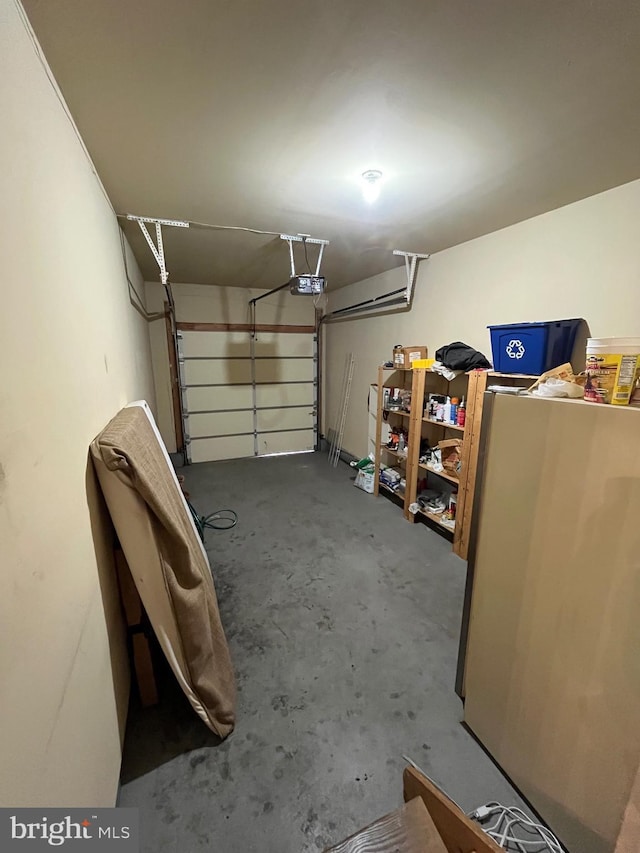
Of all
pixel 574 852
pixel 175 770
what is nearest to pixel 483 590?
pixel 574 852

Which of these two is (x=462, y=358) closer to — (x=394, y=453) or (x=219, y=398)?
(x=394, y=453)

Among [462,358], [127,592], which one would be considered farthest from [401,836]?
[462,358]

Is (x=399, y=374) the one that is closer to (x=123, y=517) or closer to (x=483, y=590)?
(x=483, y=590)

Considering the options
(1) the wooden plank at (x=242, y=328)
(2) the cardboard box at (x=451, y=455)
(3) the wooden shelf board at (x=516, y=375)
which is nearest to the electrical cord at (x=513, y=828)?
(2) the cardboard box at (x=451, y=455)

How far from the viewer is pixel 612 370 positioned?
970 mm

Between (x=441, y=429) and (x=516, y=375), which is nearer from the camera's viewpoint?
(x=516, y=375)

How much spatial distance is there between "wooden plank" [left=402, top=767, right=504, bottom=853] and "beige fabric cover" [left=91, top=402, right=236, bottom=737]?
786 millimetres

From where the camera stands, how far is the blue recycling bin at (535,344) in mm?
2002

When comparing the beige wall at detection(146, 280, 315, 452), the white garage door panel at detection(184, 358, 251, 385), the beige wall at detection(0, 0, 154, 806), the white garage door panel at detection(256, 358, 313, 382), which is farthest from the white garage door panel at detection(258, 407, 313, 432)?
the beige wall at detection(0, 0, 154, 806)

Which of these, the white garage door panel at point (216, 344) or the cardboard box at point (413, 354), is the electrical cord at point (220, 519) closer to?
the cardboard box at point (413, 354)

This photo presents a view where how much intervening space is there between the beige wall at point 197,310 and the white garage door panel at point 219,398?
329mm

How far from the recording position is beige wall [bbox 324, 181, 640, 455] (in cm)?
184

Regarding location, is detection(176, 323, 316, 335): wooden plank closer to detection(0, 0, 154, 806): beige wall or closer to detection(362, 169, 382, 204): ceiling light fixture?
detection(362, 169, 382, 204): ceiling light fixture

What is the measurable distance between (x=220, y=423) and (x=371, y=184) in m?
3.97
